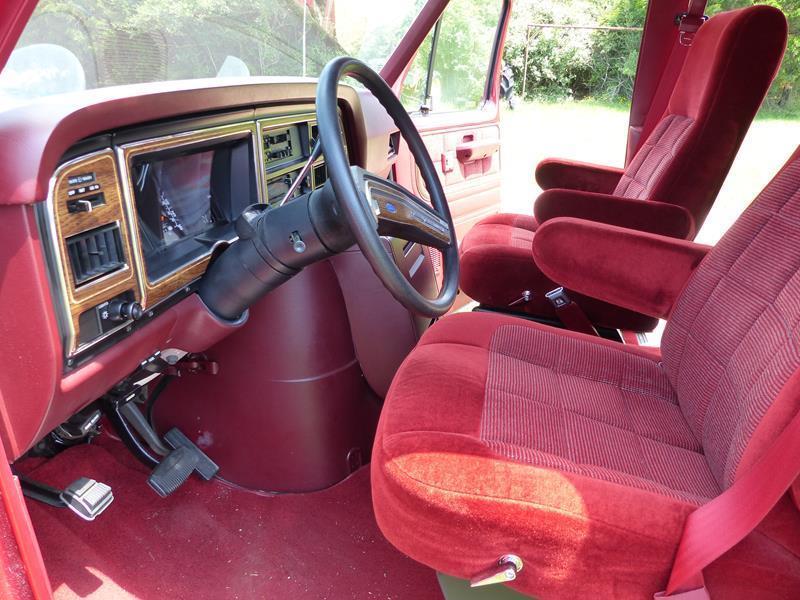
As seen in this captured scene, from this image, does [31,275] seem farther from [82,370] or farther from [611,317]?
[611,317]

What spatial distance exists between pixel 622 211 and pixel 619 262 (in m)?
0.64

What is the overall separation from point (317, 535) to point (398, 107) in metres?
0.93

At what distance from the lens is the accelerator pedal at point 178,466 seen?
146 cm

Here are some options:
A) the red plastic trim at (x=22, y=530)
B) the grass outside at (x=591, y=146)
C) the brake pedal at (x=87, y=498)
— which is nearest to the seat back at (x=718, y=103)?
the brake pedal at (x=87, y=498)

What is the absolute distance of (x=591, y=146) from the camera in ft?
22.9

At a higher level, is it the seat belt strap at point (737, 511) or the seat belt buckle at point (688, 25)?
the seat belt buckle at point (688, 25)

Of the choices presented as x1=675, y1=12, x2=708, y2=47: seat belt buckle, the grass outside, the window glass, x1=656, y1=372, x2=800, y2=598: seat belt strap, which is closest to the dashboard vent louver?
x1=656, y1=372, x2=800, y2=598: seat belt strap

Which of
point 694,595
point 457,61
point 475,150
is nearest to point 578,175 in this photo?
point 475,150

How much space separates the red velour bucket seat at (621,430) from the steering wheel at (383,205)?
0.18 meters


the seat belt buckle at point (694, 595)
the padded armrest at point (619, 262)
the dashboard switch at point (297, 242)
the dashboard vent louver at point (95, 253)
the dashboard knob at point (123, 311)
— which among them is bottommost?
the seat belt buckle at point (694, 595)

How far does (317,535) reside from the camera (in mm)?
1469

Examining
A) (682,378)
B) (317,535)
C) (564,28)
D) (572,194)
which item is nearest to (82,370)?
(317,535)

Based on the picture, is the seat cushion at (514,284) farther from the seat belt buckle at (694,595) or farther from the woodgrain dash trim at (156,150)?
the seat belt buckle at (694,595)

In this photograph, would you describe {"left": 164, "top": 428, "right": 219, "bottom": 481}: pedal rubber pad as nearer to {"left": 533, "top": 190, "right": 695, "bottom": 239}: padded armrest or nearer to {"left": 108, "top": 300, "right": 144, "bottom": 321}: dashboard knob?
{"left": 108, "top": 300, "right": 144, "bottom": 321}: dashboard knob
